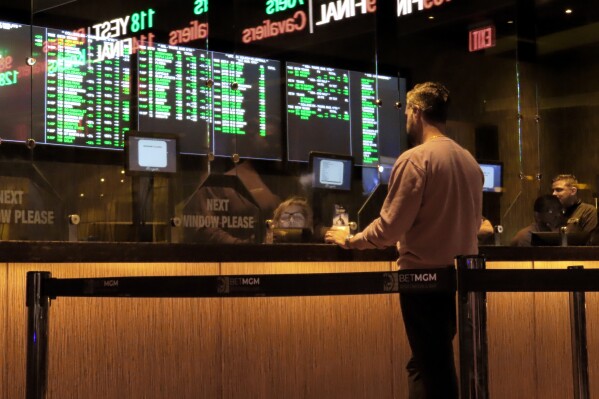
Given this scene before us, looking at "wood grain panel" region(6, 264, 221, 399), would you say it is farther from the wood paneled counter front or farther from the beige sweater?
the beige sweater

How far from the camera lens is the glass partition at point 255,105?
4.98 metres

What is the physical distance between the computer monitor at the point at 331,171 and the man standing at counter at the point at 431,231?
2.62 metres

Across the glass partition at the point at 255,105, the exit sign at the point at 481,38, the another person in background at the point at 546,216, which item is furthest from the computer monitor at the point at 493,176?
the exit sign at the point at 481,38

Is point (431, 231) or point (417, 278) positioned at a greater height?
point (431, 231)

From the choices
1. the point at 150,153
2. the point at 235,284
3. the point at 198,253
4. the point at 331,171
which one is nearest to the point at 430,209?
the point at 235,284

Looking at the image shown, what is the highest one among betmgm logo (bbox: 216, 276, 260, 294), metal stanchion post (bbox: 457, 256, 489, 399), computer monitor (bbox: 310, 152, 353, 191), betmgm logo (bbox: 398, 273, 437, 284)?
computer monitor (bbox: 310, 152, 353, 191)

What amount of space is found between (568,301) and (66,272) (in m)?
2.72

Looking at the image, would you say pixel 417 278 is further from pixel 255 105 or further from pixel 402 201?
Answer: pixel 255 105

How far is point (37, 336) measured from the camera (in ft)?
11.4

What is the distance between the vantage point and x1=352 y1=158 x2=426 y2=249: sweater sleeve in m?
3.48

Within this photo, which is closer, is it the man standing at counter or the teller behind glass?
the man standing at counter

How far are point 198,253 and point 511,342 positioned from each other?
6.19 feet

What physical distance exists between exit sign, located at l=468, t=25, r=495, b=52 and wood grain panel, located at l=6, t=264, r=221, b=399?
12.8 feet

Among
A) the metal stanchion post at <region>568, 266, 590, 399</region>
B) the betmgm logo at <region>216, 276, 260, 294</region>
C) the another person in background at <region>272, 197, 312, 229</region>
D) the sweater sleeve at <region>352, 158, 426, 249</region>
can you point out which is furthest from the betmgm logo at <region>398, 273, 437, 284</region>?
the another person in background at <region>272, 197, 312, 229</region>
